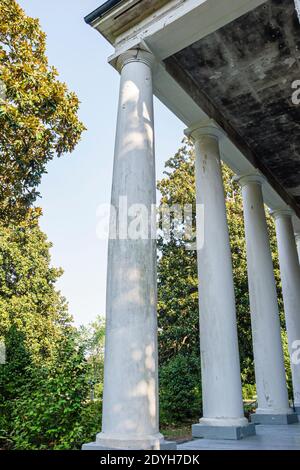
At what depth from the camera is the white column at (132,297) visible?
1198 centimetres

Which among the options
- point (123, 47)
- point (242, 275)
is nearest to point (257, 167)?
point (123, 47)

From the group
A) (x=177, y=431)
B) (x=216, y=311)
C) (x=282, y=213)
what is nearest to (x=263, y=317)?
(x=216, y=311)

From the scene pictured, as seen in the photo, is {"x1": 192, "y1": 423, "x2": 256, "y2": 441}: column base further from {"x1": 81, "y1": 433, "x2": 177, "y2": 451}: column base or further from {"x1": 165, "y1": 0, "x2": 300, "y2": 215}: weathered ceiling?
{"x1": 165, "y1": 0, "x2": 300, "y2": 215}: weathered ceiling

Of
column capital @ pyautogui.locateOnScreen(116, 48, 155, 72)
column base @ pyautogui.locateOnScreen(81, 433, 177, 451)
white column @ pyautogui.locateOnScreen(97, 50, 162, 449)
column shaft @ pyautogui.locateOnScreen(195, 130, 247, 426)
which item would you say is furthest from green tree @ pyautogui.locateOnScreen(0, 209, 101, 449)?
column capital @ pyautogui.locateOnScreen(116, 48, 155, 72)

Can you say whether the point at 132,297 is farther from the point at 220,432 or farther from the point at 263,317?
the point at 263,317

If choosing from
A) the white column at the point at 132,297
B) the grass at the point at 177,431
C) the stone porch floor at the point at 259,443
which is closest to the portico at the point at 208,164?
the white column at the point at 132,297

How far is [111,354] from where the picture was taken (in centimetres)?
1288

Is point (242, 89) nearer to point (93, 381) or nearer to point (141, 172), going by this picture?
point (141, 172)

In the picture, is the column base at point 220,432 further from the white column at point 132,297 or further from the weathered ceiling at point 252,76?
the weathered ceiling at point 252,76

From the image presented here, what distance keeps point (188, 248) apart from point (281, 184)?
1337 inches

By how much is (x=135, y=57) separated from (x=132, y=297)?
35.9 ft

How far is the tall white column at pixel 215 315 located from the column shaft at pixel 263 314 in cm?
723

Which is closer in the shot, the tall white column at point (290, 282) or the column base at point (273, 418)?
the column base at point (273, 418)

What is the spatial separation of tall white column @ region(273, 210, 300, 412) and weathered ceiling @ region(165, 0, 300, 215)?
8.15m
